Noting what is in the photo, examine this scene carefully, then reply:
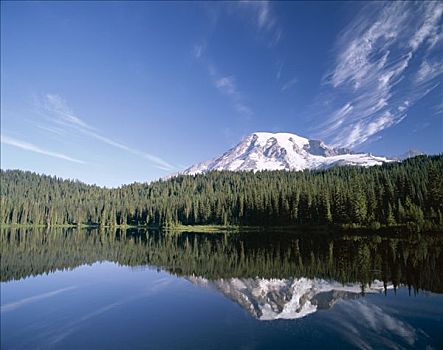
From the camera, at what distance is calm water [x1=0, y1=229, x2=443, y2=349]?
19.7m

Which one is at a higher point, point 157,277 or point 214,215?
point 214,215

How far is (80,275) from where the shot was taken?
143 ft

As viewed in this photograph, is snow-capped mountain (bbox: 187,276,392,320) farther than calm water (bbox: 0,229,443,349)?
Yes

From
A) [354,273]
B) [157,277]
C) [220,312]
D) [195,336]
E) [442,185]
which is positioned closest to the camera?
[195,336]

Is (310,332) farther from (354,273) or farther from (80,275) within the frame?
(80,275)

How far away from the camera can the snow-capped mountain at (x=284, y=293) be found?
→ 2583 centimetres

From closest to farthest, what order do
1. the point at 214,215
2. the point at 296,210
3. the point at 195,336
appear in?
the point at 195,336, the point at 296,210, the point at 214,215

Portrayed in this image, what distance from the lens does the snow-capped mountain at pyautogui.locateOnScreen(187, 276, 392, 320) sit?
25.8 meters

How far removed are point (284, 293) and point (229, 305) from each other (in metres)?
5.78

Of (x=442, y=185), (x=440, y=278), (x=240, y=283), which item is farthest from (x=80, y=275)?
(x=442, y=185)

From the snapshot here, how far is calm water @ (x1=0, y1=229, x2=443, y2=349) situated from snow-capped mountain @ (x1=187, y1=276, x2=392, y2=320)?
91mm

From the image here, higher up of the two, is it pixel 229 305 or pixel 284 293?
pixel 284 293

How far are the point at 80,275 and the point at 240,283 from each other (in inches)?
812

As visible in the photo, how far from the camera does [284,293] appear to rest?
30.8m
